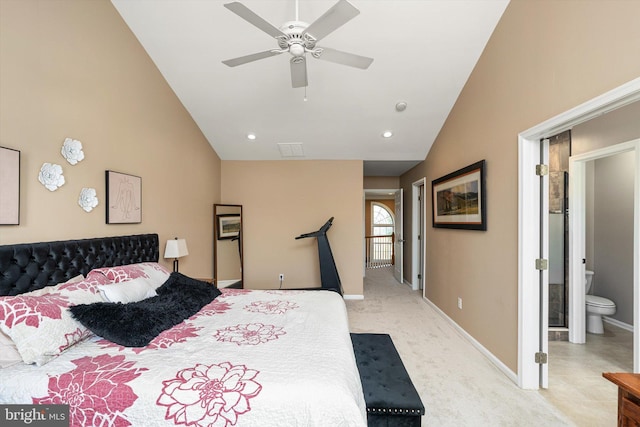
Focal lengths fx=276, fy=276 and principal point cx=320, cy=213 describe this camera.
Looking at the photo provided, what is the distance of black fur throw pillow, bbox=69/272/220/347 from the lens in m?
1.61

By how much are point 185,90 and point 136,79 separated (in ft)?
2.35

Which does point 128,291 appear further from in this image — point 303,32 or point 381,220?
point 381,220

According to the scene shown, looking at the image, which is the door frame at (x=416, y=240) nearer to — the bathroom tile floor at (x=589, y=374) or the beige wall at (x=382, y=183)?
the beige wall at (x=382, y=183)

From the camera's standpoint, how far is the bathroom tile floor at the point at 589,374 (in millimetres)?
2070

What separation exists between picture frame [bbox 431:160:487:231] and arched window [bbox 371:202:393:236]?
25.7ft

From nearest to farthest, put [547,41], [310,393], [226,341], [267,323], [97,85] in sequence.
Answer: [310,393] < [226,341] < [267,323] < [547,41] < [97,85]

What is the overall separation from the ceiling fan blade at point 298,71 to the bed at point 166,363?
6.36 feet

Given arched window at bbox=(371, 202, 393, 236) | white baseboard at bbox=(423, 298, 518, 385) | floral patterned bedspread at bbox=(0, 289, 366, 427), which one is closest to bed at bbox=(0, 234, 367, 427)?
floral patterned bedspread at bbox=(0, 289, 366, 427)

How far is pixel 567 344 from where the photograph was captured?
319cm

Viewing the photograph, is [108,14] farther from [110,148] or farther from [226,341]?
[226,341]

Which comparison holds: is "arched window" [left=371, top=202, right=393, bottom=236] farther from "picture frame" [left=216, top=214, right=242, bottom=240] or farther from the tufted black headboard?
the tufted black headboard

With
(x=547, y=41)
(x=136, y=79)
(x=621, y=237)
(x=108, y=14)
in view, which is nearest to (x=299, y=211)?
(x=136, y=79)

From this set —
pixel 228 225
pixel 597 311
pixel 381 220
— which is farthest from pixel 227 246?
pixel 381 220

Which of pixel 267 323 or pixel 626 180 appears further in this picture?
pixel 626 180
